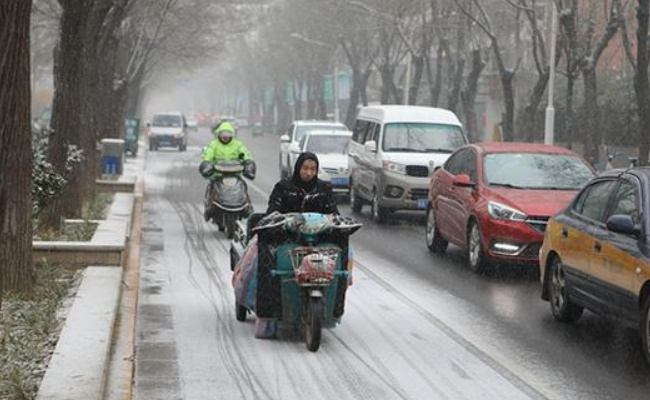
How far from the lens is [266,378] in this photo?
998 centimetres

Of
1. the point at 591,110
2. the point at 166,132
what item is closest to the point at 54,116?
the point at 591,110

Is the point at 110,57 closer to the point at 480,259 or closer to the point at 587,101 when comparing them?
the point at 587,101

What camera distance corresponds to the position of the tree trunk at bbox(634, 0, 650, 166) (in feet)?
84.1

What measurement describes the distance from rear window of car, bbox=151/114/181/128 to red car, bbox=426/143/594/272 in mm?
48664

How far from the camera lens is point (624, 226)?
35.8 ft

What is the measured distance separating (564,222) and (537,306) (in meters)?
1.61

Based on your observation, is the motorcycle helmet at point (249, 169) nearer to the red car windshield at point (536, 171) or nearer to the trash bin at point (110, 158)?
the red car windshield at point (536, 171)

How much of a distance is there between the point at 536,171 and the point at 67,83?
7150mm

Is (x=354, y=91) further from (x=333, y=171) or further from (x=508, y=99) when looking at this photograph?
(x=333, y=171)

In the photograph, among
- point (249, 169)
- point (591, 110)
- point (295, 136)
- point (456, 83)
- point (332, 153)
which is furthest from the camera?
point (456, 83)

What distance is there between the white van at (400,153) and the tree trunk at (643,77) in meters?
3.74

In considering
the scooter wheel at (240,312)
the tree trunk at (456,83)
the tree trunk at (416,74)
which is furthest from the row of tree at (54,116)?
the tree trunk at (416,74)

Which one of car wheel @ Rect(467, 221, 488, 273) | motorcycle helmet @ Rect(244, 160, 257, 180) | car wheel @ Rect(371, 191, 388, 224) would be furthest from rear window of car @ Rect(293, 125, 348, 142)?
car wheel @ Rect(467, 221, 488, 273)

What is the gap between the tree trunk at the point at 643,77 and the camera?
25.6 meters
